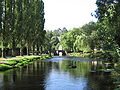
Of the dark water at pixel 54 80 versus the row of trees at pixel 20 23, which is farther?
the row of trees at pixel 20 23

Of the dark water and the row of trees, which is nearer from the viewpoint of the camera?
the dark water

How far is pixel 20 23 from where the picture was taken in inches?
2019

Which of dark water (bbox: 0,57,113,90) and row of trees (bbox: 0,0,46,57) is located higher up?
row of trees (bbox: 0,0,46,57)

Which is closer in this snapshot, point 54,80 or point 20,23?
point 54,80

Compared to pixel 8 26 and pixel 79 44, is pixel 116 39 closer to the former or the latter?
pixel 8 26

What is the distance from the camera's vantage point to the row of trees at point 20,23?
148ft

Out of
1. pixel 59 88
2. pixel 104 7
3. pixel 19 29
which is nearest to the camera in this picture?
pixel 59 88

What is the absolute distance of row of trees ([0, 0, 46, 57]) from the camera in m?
45.1

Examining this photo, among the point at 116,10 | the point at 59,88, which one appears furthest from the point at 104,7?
the point at 59,88

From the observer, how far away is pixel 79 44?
8938 cm

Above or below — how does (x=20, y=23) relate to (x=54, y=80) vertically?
above

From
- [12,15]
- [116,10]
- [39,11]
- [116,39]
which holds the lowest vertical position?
[116,39]

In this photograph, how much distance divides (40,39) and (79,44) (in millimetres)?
25958

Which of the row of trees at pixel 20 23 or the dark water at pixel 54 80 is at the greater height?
the row of trees at pixel 20 23
